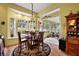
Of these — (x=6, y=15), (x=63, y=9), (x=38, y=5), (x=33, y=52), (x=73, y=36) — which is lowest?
(x=33, y=52)

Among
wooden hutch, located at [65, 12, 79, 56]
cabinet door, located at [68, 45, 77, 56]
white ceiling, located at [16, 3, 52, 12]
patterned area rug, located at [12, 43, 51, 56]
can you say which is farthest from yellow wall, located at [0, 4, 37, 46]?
cabinet door, located at [68, 45, 77, 56]

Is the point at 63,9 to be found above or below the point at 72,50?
above

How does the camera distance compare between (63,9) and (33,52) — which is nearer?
(63,9)

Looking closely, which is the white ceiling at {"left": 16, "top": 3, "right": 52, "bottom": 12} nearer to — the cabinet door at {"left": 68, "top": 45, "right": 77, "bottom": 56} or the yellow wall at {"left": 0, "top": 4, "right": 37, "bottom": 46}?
the yellow wall at {"left": 0, "top": 4, "right": 37, "bottom": 46}

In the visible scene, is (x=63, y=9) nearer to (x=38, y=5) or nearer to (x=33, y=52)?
(x=38, y=5)

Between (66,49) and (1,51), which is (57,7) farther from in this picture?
(1,51)

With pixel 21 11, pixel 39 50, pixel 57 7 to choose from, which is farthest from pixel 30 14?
pixel 39 50

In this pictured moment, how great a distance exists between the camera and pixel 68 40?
2830 millimetres

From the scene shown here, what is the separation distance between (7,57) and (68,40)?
1.47 m

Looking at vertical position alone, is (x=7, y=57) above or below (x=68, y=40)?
below

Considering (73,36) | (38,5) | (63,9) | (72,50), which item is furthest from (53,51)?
(38,5)

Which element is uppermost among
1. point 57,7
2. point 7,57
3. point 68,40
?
point 57,7

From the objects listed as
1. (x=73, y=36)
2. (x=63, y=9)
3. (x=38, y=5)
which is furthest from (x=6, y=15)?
(x=73, y=36)

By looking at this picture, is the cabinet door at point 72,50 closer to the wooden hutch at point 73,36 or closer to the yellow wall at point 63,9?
the wooden hutch at point 73,36
